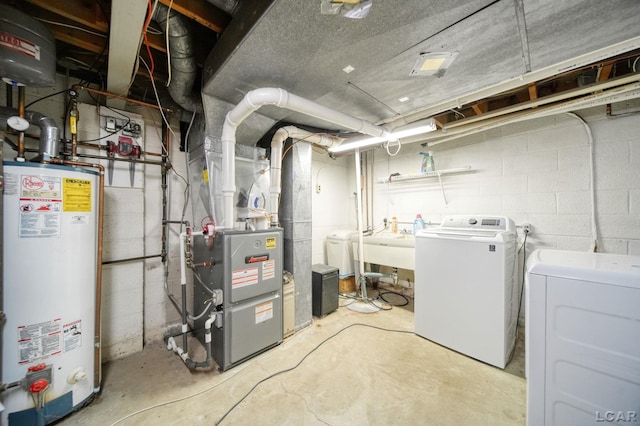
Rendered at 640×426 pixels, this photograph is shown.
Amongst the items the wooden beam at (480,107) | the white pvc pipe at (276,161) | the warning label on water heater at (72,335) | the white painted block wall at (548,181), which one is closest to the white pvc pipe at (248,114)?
the white pvc pipe at (276,161)

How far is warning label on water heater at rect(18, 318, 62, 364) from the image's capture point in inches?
50.7

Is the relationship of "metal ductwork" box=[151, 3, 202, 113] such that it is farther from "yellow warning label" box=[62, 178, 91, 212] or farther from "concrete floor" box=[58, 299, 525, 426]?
"concrete floor" box=[58, 299, 525, 426]

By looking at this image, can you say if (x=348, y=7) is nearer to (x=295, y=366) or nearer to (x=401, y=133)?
(x=401, y=133)

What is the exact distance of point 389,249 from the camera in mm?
3186

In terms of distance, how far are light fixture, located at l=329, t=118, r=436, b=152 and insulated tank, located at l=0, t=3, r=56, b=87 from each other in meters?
2.47

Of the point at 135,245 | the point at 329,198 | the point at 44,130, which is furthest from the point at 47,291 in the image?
the point at 329,198

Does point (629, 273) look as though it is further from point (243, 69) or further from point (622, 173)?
point (243, 69)

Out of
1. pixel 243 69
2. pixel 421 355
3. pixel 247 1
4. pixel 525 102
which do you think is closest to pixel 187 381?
pixel 421 355

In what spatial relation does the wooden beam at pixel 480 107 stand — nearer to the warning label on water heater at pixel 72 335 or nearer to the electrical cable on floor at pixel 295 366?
the electrical cable on floor at pixel 295 366

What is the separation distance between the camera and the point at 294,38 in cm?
131

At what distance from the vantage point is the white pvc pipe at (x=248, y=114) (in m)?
1.66

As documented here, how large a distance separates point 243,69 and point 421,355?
9.37ft

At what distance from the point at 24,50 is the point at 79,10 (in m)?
0.40

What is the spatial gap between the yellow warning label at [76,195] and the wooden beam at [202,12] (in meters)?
1.23
